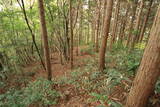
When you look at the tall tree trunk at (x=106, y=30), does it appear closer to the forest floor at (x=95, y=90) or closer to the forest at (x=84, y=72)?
the forest at (x=84, y=72)

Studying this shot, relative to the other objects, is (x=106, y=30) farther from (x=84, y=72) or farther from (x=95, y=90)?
(x=84, y=72)

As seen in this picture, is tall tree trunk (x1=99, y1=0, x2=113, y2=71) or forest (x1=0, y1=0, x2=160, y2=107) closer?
forest (x1=0, y1=0, x2=160, y2=107)

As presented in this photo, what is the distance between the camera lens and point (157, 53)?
1665 millimetres

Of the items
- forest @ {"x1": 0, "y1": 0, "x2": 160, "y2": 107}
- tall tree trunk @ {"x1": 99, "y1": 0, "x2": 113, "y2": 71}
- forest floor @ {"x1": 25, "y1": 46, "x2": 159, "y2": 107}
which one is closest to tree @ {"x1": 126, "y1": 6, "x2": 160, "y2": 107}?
forest @ {"x1": 0, "y1": 0, "x2": 160, "y2": 107}

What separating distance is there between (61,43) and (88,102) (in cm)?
722

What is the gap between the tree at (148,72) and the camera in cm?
167

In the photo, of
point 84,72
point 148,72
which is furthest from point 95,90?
point 148,72

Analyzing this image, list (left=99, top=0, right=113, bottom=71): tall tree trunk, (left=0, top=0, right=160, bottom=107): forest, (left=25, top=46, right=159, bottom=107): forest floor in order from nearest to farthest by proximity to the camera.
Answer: (left=0, top=0, right=160, bottom=107): forest → (left=25, top=46, right=159, bottom=107): forest floor → (left=99, top=0, right=113, bottom=71): tall tree trunk

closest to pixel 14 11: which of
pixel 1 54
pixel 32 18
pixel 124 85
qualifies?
pixel 32 18

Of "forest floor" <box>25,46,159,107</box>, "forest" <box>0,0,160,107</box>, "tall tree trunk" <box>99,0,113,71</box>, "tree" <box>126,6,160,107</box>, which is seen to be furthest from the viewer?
"tall tree trunk" <box>99,0,113,71</box>

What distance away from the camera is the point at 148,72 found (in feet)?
5.96

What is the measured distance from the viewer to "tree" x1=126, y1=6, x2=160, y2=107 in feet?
5.46

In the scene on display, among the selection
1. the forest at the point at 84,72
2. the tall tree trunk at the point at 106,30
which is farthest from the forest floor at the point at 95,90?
the tall tree trunk at the point at 106,30

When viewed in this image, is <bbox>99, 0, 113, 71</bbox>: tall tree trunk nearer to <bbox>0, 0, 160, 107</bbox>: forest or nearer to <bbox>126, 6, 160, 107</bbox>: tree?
<bbox>0, 0, 160, 107</bbox>: forest
